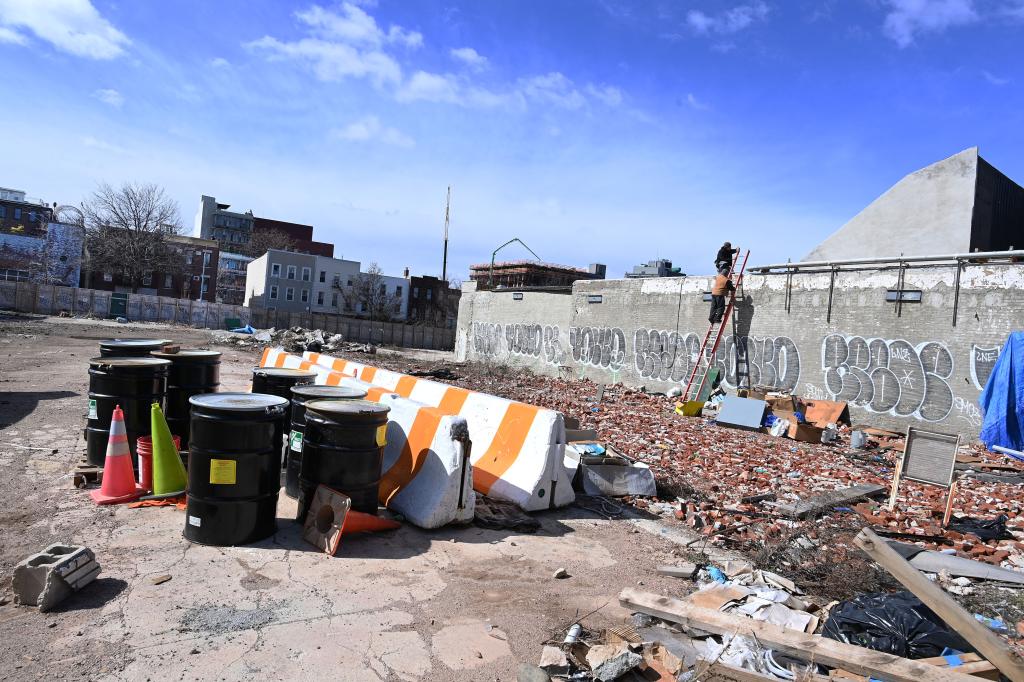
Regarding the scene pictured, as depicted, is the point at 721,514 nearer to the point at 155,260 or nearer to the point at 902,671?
the point at 902,671

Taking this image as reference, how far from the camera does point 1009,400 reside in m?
11.5

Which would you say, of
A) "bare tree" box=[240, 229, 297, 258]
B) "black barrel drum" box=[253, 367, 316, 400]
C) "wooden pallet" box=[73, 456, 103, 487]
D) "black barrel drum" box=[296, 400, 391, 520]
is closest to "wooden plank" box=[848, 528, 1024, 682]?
"black barrel drum" box=[296, 400, 391, 520]

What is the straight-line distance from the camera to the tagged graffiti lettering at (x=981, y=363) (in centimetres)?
1212

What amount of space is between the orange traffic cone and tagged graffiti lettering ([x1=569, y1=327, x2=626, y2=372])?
53.4 ft

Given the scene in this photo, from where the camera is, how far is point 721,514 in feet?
22.9

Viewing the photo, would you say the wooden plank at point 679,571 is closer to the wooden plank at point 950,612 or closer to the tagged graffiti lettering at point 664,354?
the wooden plank at point 950,612

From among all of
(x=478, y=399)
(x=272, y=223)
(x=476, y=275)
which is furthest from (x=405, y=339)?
(x=272, y=223)

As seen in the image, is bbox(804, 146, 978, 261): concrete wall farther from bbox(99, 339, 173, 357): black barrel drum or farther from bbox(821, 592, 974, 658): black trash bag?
bbox(99, 339, 173, 357): black barrel drum

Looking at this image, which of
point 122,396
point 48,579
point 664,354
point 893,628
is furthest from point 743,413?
point 48,579

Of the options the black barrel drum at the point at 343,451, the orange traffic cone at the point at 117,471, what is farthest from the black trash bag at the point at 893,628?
the orange traffic cone at the point at 117,471

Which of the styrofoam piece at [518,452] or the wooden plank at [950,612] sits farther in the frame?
the styrofoam piece at [518,452]

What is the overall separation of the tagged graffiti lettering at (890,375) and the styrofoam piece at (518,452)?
9.83 metres

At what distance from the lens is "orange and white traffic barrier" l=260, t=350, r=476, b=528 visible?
5.80 m

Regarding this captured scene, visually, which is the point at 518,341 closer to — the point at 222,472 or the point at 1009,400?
the point at 1009,400
